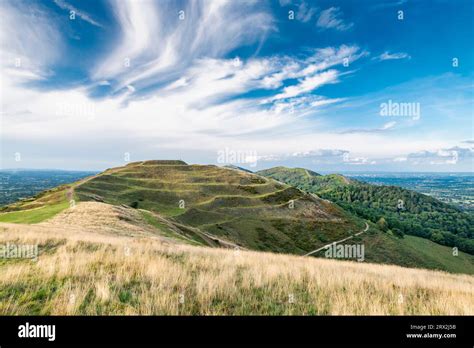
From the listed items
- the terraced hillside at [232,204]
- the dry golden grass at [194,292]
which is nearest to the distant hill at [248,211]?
the terraced hillside at [232,204]

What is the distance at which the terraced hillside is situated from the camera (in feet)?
304

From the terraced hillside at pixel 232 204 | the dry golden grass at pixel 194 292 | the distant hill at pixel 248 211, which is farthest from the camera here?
the terraced hillside at pixel 232 204

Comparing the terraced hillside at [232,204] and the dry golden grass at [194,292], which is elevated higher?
the dry golden grass at [194,292]

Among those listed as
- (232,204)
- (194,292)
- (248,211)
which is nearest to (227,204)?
→ (232,204)

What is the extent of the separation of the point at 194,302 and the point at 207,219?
90.6m

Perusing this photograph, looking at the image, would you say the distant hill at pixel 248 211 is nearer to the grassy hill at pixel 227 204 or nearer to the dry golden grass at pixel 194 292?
the grassy hill at pixel 227 204

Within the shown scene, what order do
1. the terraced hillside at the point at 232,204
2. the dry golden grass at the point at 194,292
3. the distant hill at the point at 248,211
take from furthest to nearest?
the terraced hillside at the point at 232,204
the distant hill at the point at 248,211
the dry golden grass at the point at 194,292

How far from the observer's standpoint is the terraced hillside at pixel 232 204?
9256 centimetres

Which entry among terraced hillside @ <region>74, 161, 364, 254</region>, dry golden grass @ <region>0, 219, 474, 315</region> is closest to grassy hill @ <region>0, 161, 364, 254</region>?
terraced hillside @ <region>74, 161, 364, 254</region>

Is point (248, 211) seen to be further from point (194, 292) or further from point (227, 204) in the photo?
point (194, 292)

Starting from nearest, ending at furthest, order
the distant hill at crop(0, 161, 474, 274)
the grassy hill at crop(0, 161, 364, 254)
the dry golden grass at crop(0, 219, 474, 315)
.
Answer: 1. the dry golden grass at crop(0, 219, 474, 315)
2. the grassy hill at crop(0, 161, 364, 254)
3. the distant hill at crop(0, 161, 474, 274)

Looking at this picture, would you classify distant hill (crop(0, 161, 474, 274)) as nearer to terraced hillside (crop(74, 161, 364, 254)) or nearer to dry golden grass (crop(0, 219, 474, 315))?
terraced hillside (crop(74, 161, 364, 254))

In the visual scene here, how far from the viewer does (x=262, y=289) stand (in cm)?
705

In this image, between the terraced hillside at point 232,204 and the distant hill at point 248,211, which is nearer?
the distant hill at point 248,211
